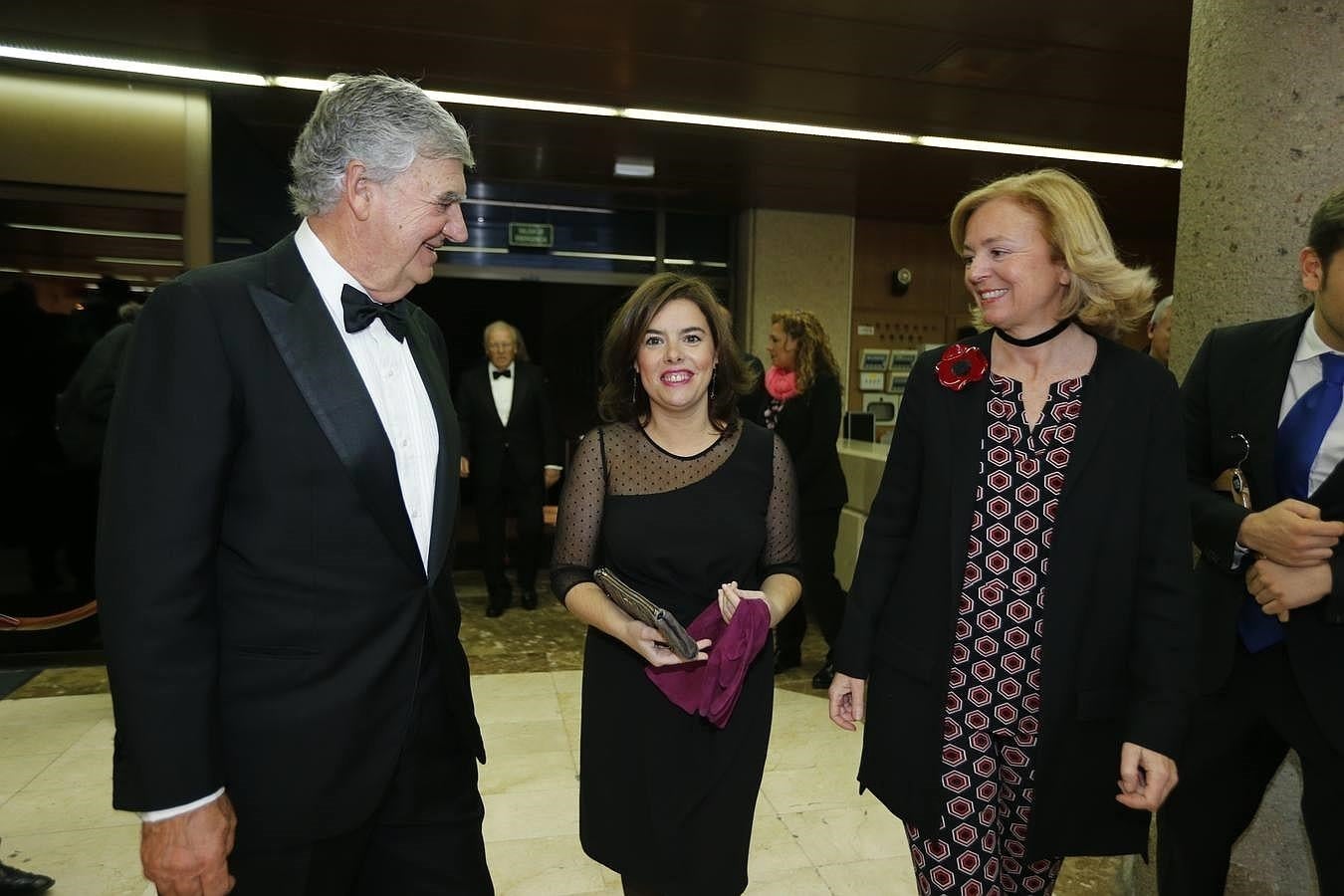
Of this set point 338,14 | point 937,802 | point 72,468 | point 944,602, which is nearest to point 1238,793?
point 937,802

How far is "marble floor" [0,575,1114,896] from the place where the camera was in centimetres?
276

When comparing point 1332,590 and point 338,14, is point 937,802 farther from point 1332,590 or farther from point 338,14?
point 338,14

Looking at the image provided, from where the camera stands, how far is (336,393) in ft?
4.31

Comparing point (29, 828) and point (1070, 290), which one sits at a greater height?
point (1070, 290)

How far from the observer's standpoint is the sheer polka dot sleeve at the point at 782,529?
204 cm

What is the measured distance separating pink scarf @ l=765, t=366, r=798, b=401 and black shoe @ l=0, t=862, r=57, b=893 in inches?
134

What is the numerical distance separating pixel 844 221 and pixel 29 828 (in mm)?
7437

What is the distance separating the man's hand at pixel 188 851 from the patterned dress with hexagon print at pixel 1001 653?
4.03ft

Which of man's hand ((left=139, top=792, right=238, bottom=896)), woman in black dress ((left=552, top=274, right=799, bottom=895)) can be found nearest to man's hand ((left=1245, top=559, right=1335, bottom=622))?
woman in black dress ((left=552, top=274, right=799, bottom=895))

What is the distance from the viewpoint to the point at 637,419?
2082 mm

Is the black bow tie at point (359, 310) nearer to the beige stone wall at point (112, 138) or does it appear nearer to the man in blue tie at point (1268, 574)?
the man in blue tie at point (1268, 574)

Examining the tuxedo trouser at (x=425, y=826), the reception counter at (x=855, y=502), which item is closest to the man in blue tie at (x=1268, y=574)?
the tuxedo trouser at (x=425, y=826)

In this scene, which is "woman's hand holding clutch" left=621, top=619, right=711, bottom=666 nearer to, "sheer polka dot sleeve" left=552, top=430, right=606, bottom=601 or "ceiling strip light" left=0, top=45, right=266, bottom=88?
"sheer polka dot sleeve" left=552, top=430, right=606, bottom=601

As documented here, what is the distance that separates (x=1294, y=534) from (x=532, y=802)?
263 centimetres
